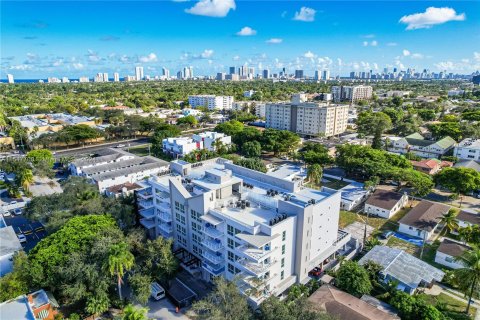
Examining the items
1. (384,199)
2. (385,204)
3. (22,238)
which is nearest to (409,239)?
(385,204)

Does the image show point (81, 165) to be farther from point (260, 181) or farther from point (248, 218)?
point (248, 218)

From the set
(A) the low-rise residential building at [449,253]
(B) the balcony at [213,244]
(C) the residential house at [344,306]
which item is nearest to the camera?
(C) the residential house at [344,306]

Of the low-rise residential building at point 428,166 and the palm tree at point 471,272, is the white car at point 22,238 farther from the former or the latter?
the low-rise residential building at point 428,166

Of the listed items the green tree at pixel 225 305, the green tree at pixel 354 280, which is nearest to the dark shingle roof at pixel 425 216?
the green tree at pixel 354 280

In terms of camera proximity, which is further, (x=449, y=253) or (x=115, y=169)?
(x=115, y=169)

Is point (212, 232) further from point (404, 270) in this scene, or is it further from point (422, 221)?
point (422, 221)

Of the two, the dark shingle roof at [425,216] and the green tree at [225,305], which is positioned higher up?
the green tree at [225,305]

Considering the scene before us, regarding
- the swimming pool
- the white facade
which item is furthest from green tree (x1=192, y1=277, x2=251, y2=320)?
the white facade

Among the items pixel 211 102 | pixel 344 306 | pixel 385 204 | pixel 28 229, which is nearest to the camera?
pixel 344 306
